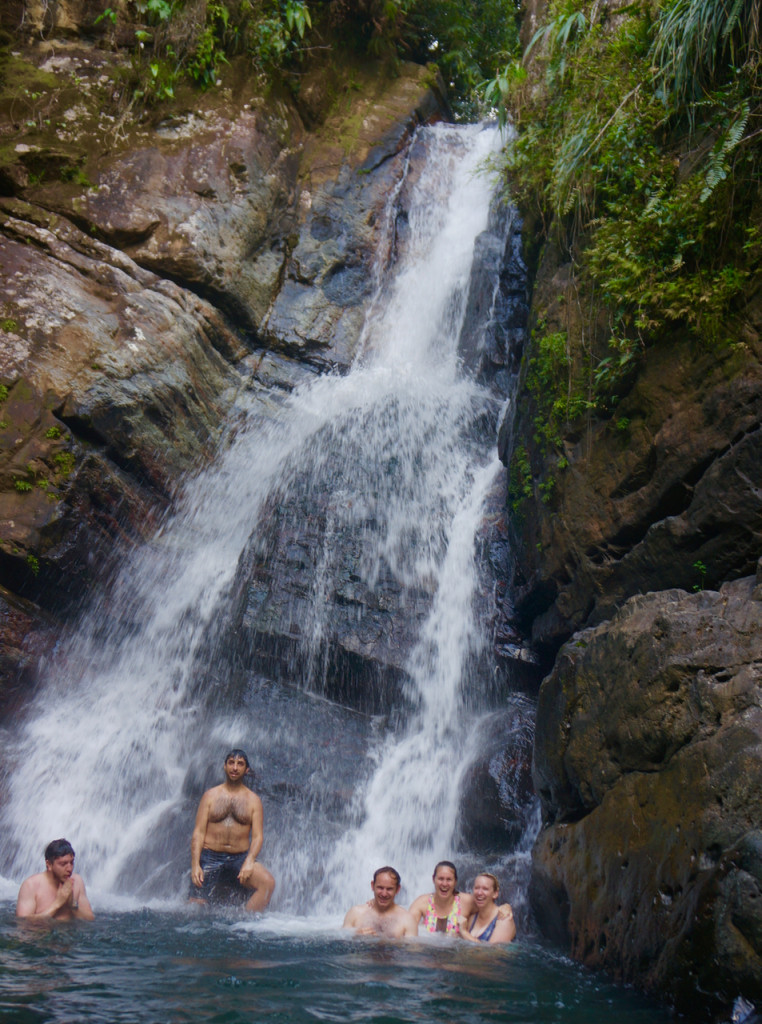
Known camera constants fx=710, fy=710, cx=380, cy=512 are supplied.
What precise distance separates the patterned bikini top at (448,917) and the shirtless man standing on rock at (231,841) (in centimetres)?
144

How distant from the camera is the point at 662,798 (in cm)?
425

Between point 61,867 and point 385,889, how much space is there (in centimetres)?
256

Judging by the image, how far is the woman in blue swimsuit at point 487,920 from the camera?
5645mm

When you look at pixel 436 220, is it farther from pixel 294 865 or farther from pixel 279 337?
pixel 294 865

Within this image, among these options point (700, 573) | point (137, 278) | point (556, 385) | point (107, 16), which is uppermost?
point (107, 16)

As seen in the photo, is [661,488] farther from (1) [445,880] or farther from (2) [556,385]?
(1) [445,880]

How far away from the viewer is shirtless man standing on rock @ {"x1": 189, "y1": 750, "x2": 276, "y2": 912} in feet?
20.8

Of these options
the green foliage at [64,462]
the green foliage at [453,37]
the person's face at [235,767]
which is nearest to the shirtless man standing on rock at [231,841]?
the person's face at [235,767]

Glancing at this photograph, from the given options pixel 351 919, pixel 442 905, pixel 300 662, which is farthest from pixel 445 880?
pixel 300 662

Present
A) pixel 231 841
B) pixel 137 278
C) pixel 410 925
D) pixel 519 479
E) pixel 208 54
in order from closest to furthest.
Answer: pixel 410 925
pixel 231 841
pixel 519 479
pixel 137 278
pixel 208 54

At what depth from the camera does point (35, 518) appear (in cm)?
810

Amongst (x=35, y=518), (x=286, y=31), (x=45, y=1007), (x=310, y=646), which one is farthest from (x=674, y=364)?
(x=286, y=31)

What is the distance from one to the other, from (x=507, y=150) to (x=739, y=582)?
25.1ft

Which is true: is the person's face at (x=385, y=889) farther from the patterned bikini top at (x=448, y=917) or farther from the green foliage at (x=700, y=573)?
the green foliage at (x=700, y=573)
